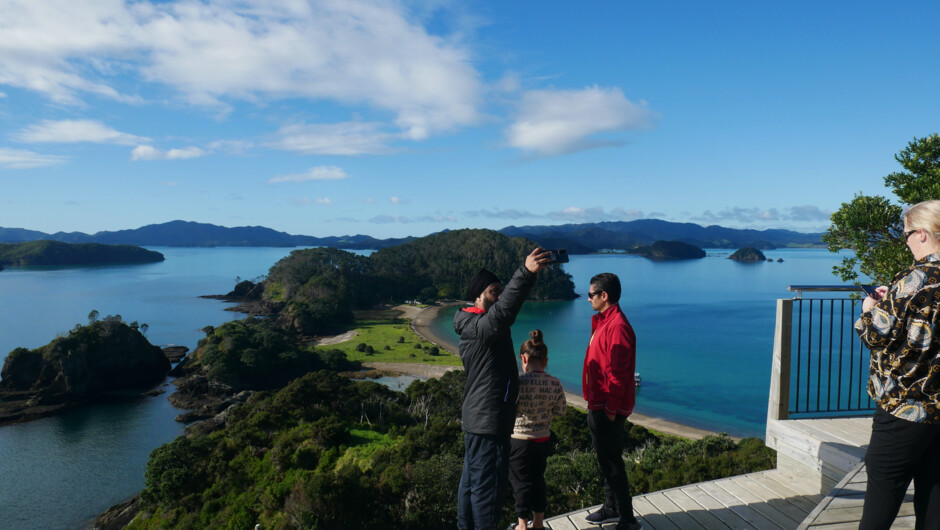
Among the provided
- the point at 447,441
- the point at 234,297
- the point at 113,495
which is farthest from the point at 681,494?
the point at 234,297

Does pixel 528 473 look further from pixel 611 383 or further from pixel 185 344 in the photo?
pixel 185 344

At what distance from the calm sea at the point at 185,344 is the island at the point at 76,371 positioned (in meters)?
1.80

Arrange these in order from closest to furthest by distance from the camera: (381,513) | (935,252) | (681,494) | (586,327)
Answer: (935,252) → (681,494) → (381,513) → (586,327)

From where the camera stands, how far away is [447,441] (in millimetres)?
13320

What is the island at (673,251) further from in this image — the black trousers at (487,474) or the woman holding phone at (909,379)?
the woman holding phone at (909,379)

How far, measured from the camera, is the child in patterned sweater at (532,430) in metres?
3.00

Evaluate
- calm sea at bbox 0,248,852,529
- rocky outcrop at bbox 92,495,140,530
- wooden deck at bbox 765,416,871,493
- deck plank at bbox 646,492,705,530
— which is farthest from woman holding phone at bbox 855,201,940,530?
calm sea at bbox 0,248,852,529

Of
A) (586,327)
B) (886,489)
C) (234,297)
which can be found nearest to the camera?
(886,489)

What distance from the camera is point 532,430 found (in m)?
3.00

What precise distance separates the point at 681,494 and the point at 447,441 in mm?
10177

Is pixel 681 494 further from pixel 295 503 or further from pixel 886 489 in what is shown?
pixel 295 503

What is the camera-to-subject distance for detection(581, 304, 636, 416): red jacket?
9.73 feet

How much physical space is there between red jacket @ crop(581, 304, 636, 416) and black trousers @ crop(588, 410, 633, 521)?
7cm

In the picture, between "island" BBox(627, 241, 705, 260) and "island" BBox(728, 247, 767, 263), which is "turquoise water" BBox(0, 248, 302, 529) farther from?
"island" BBox(728, 247, 767, 263)
